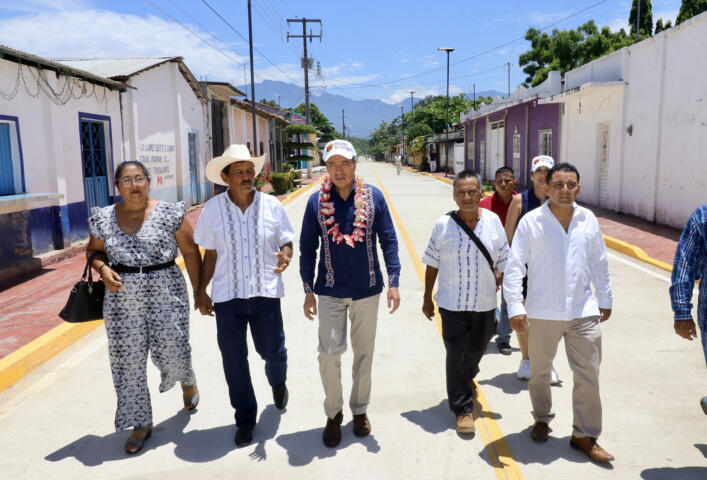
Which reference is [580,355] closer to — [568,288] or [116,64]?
[568,288]

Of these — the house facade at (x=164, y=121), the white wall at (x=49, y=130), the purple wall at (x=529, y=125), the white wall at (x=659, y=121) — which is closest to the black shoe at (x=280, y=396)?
the white wall at (x=49, y=130)

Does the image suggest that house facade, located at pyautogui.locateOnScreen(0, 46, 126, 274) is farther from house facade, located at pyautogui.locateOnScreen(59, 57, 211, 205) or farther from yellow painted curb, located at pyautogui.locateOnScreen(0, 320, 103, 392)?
yellow painted curb, located at pyautogui.locateOnScreen(0, 320, 103, 392)

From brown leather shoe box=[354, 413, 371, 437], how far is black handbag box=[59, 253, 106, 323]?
178cm

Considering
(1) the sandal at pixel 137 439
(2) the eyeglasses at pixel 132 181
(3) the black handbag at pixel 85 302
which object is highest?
(2) the eyeglasses at pixel 132 181

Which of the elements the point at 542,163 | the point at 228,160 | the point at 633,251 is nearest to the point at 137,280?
the point at 228,160

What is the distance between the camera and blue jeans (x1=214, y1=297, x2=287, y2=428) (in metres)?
3.71

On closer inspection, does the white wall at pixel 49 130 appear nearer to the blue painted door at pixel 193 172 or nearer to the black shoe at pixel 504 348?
the blue painted door at pixel 193 172

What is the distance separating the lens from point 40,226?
31.8 ft

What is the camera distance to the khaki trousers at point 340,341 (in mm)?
3697

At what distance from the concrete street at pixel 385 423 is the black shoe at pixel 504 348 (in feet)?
0.25

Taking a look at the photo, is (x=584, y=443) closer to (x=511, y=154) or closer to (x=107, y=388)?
(x=107, y=388)

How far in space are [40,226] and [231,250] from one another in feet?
24.3

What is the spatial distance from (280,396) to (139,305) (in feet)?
3.83

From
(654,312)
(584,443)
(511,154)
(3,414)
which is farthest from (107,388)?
(511,154)
